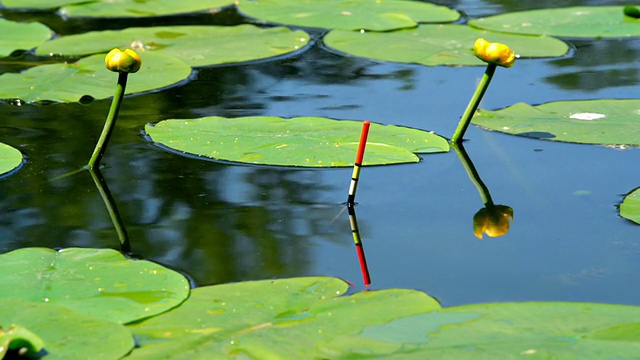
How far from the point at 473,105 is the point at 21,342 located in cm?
129

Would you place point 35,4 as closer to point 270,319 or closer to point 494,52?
point 494,52

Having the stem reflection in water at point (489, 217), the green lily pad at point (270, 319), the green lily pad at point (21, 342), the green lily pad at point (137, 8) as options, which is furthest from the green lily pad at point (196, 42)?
the green lily pad at point (21, 342)

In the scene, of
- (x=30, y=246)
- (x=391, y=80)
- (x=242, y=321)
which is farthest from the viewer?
(x=391, y=80)

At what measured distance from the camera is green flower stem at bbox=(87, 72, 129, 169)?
2.19m

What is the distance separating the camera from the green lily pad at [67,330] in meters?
1.33

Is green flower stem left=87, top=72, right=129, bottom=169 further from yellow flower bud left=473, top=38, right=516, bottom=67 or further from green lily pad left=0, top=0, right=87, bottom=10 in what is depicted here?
green lily pad left=0, top=0, right=87, bottom=10

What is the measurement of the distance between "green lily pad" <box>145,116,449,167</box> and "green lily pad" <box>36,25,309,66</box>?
0.79 meters

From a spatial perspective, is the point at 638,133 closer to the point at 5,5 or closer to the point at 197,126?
the point at 197,126

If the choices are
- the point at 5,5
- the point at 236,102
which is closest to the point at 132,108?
the point at 236,102

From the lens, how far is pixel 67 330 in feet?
4.55

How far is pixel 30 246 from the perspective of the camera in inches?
72.3

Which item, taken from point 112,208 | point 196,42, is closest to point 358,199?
point 112,208

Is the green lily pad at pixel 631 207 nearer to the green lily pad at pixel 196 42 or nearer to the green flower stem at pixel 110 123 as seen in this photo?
the green flower stem at pixel 110 123

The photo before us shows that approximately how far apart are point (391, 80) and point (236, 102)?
51cm
